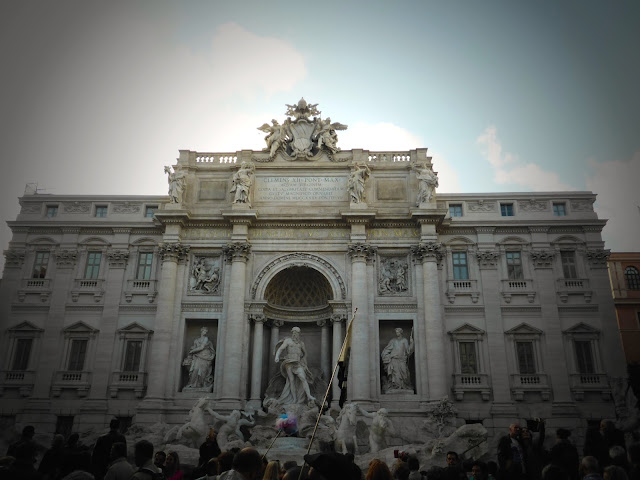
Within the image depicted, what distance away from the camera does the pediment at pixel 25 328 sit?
95.5 feet

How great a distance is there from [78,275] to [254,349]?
Result: 11.5 meters

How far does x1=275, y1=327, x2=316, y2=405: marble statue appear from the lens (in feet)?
85.9

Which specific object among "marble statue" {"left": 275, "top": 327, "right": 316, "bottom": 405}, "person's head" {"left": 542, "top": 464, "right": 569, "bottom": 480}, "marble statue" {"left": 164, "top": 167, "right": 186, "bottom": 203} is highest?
"marble statue" {"left": 164, "top": 167, "right": 186, "bottom": 203}

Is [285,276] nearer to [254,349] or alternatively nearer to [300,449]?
[254,349]

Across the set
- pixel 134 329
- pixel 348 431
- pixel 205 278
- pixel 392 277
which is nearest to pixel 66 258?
pixel 134 329

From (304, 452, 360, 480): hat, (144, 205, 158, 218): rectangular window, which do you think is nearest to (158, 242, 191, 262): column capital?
(144, 205, 158, 218): rectangular window

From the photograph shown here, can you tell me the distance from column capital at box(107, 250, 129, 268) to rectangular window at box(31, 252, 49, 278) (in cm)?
388

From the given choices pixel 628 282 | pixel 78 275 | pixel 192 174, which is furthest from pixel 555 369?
pixel 78 275

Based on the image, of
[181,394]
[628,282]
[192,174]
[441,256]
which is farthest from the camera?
[628,282]

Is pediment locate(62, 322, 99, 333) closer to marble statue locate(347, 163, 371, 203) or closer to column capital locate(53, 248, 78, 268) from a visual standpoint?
column capital locate(53, 248, 78, 268)

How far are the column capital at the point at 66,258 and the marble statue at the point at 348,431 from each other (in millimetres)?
18508

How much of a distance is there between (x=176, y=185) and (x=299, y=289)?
9.35 m

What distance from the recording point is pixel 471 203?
101 feet

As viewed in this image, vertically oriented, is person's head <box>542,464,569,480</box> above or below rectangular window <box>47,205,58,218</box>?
below
